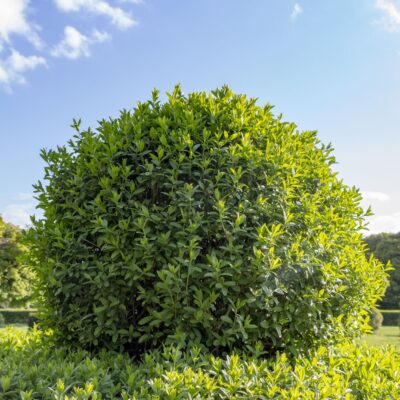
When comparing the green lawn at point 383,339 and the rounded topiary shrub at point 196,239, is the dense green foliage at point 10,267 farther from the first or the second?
the rounded topiary shrub at point 196,239

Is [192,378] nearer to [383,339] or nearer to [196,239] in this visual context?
[196,239]

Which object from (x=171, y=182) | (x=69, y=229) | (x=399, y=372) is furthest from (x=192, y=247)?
(x=399, y=372)

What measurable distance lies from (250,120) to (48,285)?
293cm

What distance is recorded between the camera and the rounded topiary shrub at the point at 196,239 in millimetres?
4016

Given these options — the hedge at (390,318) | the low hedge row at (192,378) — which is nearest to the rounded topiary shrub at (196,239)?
the low hedge row at (192,378)

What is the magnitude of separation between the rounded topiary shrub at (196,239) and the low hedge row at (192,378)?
318 millimetres

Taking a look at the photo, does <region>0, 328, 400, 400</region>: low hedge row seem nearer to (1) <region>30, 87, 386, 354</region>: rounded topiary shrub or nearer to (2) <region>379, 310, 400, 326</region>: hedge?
(1) <region>30, 87, 386, 354</region>: rounded topiary shrub

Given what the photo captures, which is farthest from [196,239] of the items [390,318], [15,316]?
[390,318]

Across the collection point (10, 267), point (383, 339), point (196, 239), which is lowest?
point (383, 339)

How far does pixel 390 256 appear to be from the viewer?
44469 mm

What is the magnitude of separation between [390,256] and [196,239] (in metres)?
45.6

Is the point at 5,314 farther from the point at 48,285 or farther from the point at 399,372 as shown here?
the point at 399,372

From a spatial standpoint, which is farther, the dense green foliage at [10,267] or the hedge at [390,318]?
the hedge at [390,318]

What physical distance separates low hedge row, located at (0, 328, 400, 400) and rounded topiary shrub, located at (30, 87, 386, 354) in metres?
0.32
